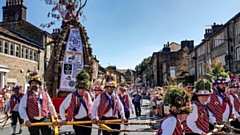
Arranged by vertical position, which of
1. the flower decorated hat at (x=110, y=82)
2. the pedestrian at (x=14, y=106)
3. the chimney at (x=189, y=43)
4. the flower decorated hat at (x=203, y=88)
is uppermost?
the chimney at (x=189, y=43)

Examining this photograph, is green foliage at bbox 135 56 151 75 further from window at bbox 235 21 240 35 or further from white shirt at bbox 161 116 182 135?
white shirt at bbox 161 116 182 135

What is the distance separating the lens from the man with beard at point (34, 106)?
648 cm

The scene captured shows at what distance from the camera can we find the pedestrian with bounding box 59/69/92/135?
694 cm

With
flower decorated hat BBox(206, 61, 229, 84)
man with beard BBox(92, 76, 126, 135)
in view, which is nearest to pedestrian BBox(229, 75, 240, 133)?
flower decorated hat BBox(206, 61, 229, 84)

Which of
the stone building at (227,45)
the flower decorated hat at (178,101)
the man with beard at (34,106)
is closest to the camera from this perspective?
the flower decorated hat at (178,101)

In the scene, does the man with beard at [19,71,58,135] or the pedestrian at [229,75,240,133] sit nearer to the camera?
the man with beard at [19,71,58,135]

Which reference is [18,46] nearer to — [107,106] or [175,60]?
[107,106]

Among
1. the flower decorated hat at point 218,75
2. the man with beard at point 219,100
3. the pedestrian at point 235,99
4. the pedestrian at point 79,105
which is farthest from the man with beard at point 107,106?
the pedestrian at point 235,99

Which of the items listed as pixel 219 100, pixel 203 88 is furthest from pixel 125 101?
pixel 203 88

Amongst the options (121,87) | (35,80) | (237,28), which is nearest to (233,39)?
(237,28)

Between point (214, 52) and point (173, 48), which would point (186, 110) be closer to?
point (214, 52)

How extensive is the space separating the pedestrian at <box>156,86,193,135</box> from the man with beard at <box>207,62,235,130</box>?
214 centimetres

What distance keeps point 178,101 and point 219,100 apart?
9.47ft

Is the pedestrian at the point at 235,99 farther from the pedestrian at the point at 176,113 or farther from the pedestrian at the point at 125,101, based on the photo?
the pedestrian at the point at 125,101
